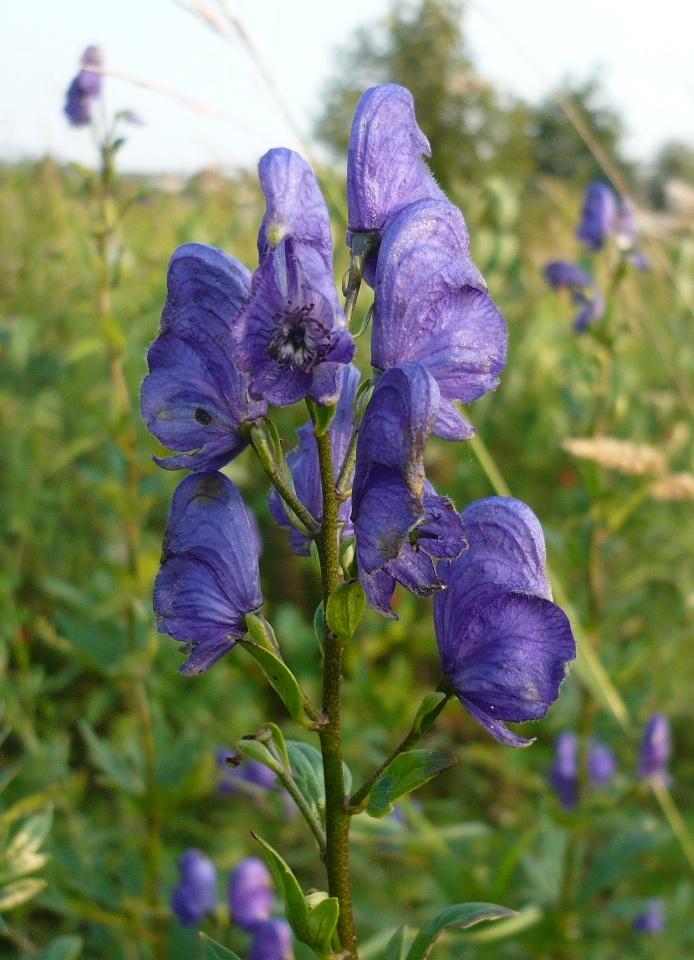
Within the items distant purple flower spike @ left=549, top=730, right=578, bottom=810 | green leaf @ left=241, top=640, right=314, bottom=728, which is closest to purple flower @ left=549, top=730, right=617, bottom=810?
distant purple flower spike @ left=549, top=730, right=578, bottom=810

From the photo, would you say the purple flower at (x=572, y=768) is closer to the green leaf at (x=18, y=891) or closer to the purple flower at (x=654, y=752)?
the purple flower at (x=654, y=752)

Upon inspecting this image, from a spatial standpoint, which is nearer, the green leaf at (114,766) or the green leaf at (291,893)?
the green leaf at (291,893)

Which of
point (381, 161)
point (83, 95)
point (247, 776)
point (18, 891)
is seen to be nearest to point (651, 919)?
point (247, 776)

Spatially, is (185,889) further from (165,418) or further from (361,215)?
(361,215)

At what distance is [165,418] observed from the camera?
0.96 meters

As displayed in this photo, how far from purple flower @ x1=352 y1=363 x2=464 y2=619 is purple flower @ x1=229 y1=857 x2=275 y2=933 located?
139cm

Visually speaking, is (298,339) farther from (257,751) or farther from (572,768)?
(572,768)

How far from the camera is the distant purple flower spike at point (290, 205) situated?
849 mm

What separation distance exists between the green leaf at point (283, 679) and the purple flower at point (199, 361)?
0.77 feet

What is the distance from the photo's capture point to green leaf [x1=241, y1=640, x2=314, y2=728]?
916mm

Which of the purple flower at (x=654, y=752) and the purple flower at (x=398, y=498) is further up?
the purple flower at (x=398, y=498)

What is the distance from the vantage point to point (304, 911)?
932mm

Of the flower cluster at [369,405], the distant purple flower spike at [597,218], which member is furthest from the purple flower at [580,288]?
the flower cluster at [369,405]

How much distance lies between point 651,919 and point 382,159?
257 centimetres
